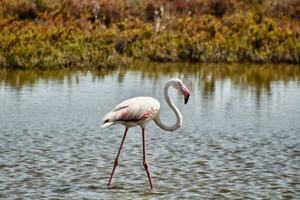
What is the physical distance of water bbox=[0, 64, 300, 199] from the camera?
9906 millimetres

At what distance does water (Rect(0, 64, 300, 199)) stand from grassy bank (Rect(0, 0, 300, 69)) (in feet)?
8.45

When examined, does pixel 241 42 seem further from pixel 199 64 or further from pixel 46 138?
pixel 46 138

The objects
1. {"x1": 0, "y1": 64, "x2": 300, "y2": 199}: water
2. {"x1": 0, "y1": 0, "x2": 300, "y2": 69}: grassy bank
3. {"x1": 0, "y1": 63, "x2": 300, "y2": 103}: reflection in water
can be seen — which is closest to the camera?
{"x1": 0, "y1": 64, "x2": 300, "y2": 199}: water

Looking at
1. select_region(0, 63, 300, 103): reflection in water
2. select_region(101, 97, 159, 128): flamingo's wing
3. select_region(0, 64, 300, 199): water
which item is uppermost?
select_region(101, 97, 159, 128): flamingo's wing

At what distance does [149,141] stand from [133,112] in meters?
3.56

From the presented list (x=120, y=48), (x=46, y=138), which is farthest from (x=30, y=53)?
(x=46, y=138)

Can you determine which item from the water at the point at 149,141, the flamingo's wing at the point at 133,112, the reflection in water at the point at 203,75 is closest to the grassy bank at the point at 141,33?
the reflection in water at the point at 203,75

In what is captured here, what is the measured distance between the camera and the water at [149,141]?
991 cm

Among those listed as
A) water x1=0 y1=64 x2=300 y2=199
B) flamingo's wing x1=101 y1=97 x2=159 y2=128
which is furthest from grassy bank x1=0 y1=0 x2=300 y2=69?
flamingo's wing x1=101 y1=97 x2=159 y2=128

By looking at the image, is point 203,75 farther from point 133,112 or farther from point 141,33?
point 133,112

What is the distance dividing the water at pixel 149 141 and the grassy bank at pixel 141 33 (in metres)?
2.58

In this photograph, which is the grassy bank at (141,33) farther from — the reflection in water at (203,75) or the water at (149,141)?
the water at (149,141)

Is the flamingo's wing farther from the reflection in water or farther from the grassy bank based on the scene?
the grassy bank

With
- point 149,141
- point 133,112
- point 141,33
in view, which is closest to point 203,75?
point 141,33
